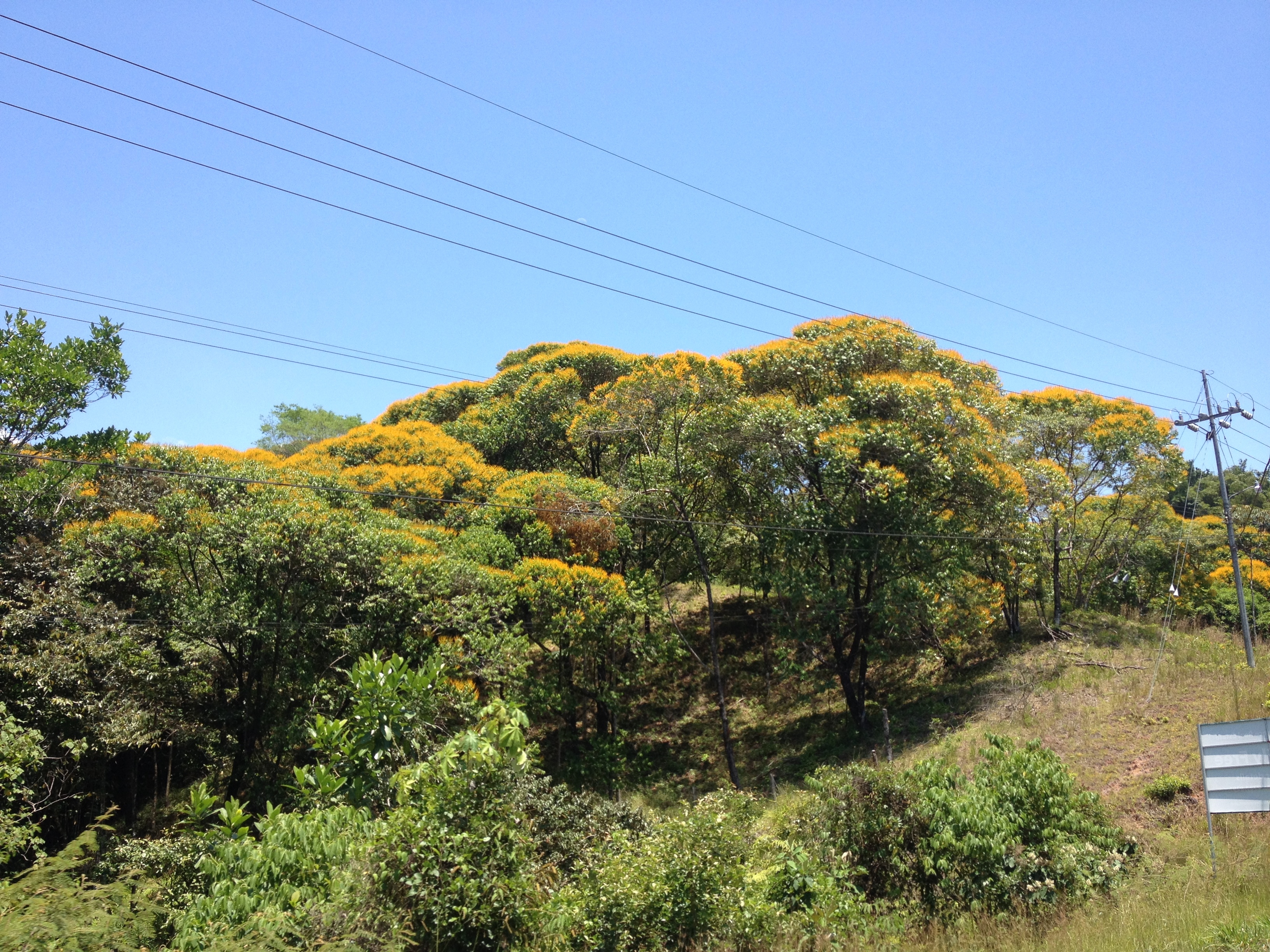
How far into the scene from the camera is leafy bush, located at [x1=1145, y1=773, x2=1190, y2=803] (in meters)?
11.8

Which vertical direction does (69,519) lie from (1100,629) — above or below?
above

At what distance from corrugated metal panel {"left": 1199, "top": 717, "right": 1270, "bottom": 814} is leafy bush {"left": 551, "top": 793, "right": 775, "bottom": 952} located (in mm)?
4868

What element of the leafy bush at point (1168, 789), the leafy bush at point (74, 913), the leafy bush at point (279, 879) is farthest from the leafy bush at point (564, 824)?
the leafy bush at point (1168, 789)

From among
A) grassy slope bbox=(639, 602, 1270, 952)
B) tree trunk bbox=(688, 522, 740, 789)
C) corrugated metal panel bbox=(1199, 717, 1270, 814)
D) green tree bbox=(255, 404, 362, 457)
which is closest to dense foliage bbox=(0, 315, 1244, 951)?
tree trunk bbox=(688, 522, 740, 789)

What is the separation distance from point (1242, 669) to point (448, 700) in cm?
1551

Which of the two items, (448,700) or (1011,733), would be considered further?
(1011,733)

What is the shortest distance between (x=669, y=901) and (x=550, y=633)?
10.5 metres

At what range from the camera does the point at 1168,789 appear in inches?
463

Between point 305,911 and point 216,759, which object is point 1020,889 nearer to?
point 305,911

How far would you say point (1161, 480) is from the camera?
22094 millimetres

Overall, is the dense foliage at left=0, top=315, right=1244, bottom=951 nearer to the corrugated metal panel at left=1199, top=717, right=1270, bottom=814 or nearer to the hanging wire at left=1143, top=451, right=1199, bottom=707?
the hanging wire at left=1143, top=451, right=1199, bottom=707

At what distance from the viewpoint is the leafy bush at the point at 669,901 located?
300 inches

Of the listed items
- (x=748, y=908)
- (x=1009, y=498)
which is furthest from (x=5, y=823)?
(x=1009, y=498)

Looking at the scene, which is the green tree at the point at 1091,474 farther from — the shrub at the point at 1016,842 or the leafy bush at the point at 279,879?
the leafy bush at the point at 279,879
